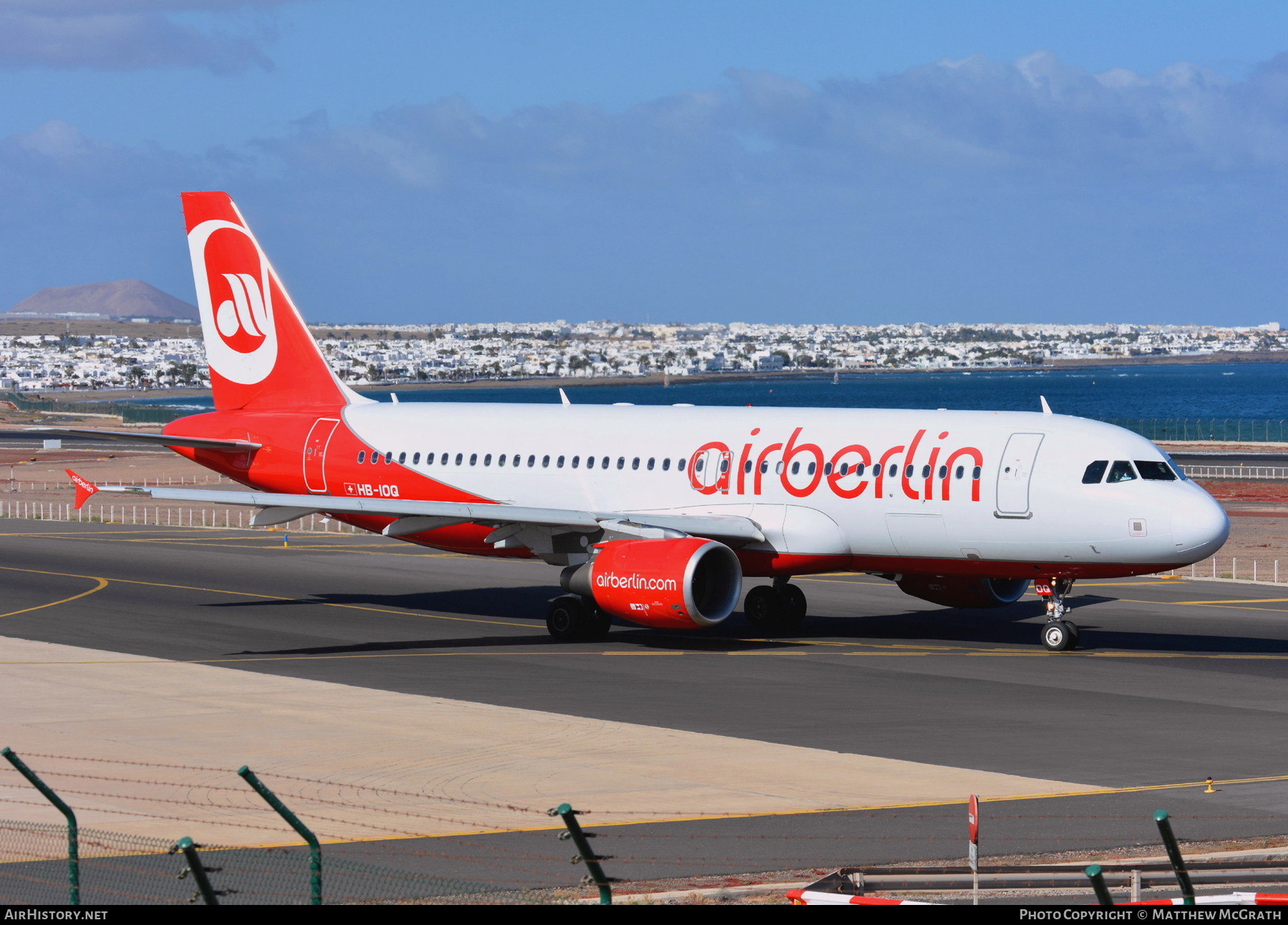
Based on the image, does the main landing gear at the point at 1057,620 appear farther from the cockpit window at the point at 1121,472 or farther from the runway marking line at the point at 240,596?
the runway marking line at the point at 240,596

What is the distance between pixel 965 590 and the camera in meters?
37.8

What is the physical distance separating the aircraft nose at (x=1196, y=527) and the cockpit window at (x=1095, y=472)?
5.21 ft

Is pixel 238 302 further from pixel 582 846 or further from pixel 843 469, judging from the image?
pixel 582 846

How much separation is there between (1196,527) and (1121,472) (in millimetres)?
1972

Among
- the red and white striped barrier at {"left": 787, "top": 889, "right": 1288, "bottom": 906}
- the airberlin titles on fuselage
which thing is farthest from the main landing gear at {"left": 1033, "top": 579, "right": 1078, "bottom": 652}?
the red and white striped barrier at {"left": 787, "top": 889, "right": 1288, "bottom": 906}

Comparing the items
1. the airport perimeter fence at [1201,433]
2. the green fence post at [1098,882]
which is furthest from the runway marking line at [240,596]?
the airport perimeter fence at [1201,433]

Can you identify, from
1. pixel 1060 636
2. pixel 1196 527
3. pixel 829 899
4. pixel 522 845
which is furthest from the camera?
pixel 1060 636

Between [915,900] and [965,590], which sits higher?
[965,590]

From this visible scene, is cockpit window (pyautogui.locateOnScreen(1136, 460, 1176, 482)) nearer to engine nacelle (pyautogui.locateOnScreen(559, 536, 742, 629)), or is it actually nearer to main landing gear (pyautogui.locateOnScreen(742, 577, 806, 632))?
engine nacelle (pyautogui.locateOnScreen(559, 536, 742, 629))

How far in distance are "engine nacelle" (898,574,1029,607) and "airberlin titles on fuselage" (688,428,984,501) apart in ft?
11.1

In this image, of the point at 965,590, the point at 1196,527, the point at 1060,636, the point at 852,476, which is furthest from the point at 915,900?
the point at 965,590

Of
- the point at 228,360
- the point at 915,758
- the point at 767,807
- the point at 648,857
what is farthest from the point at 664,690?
the point at 228,360

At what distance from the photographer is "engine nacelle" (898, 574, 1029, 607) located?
37719 millimetres

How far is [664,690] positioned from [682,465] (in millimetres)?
9169
